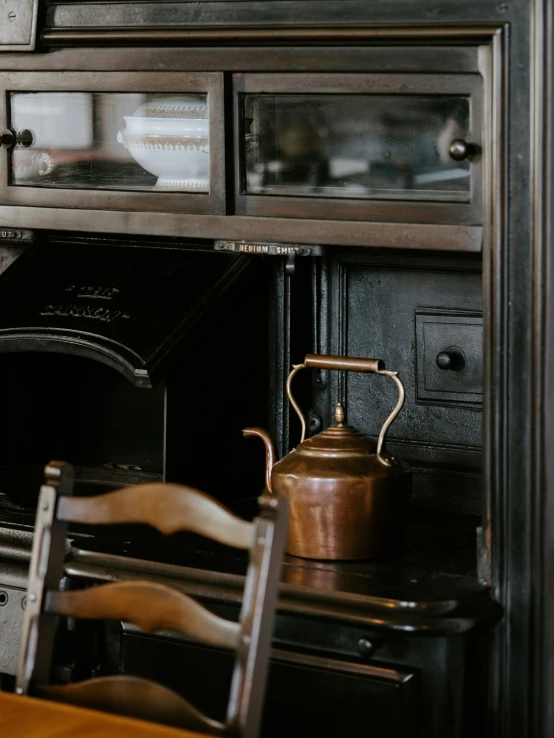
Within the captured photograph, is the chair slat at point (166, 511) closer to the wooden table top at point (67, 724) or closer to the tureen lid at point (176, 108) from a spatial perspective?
the wooden table top at point (67, 724)

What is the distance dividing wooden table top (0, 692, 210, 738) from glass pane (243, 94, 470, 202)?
43.4 inches

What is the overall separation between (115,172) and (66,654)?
1004 mm

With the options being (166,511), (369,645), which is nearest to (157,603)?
(166,511)

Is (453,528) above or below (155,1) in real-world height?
below

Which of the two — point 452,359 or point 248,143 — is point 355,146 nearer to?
point 248,143

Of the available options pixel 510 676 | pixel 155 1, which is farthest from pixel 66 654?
pixel 155 1

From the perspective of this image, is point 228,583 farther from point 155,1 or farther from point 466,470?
point 155,1

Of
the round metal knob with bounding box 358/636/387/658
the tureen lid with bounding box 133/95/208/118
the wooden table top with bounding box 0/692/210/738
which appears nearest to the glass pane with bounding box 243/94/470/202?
the tureen lid with bounding box 133/95/208/118

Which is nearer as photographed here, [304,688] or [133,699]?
[133,699]

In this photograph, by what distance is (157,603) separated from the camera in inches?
67.2

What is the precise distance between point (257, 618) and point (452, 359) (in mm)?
1162

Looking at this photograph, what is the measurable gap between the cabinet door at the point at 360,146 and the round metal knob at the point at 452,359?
0.44 meters

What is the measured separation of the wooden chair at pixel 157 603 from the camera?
5.21 ft

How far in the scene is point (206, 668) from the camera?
91.6 inches
